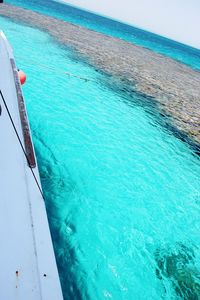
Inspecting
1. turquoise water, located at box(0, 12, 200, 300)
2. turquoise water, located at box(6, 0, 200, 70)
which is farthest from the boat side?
turquoise water, located at box(6, 0, 200, 70)

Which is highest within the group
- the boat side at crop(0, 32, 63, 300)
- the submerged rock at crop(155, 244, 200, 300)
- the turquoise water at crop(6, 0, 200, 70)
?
the turquoise water at crop(6, 0, 200, 70)

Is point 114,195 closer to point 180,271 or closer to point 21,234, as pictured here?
point 180,271

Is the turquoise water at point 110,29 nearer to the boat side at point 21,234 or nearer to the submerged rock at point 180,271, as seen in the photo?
the submerged rock at point 180,271

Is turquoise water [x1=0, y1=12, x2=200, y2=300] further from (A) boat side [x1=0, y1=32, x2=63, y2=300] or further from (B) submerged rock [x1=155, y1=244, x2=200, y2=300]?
(A) boat side [x1=0, y1=32, x2=63, y2=300]

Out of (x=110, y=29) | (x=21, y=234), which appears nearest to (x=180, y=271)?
(x=21, y=234)

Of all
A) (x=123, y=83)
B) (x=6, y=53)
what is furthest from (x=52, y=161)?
(x=123, y=83)

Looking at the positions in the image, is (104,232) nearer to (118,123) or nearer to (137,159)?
(137,159)
